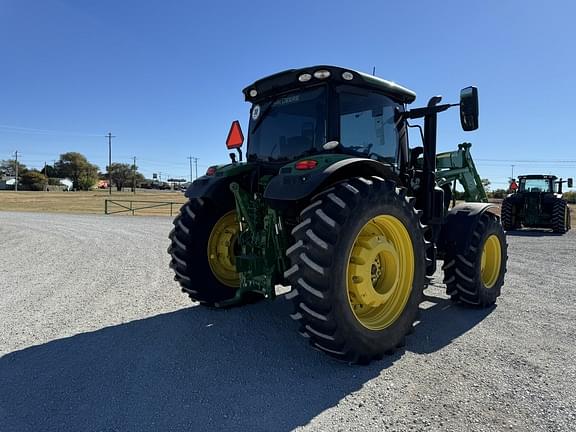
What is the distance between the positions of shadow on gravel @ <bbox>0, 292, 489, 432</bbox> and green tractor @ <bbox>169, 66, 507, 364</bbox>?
368 millimetres

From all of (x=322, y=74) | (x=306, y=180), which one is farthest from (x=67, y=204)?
(x=306, y=180)

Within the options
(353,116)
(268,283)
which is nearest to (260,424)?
(268,283)

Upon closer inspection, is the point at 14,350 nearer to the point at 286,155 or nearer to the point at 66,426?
the point at 66,426

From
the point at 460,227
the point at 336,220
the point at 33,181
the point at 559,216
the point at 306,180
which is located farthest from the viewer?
the point at 33,181

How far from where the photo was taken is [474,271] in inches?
190

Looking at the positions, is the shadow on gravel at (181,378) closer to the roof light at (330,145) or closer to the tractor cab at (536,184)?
the roof light at (330,145)

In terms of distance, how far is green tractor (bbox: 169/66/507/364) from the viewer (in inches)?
125

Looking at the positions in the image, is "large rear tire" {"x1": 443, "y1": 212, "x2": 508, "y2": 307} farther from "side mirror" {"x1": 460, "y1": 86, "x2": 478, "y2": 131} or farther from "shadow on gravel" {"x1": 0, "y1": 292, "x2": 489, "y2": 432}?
"side mirror" {"x1": 460, "y1": 86, "x2": 478, "y2": 131}

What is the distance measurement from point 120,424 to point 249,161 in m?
3.00

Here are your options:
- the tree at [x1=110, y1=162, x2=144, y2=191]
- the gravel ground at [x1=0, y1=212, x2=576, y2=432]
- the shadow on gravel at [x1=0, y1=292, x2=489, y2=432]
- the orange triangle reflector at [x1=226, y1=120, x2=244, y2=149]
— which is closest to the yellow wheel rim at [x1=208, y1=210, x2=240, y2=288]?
the gravel ground at [x1=0, y1=212, x2=576, y2=432]

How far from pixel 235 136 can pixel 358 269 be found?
218 centimetres

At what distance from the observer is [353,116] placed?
412 cm

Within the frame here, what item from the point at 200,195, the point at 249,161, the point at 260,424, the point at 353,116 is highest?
the point at 353,116

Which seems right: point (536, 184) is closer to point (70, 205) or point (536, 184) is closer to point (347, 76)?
point (347, 76)
